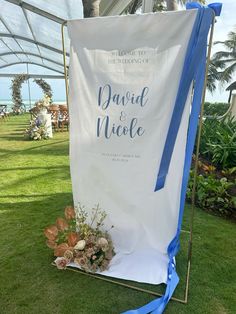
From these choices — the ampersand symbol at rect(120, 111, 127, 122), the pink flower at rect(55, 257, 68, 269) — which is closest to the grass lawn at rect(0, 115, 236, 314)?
the pink flower at rect(55, 257, 68, 269)

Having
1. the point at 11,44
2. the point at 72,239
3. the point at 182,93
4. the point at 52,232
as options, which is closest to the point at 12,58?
the point at 11,44

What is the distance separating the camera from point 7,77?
57.9 ft

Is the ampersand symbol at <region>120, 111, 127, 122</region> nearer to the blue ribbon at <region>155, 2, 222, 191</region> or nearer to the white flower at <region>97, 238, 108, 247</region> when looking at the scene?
the blue ribbon at <region>155, 2, 222, 191</region>

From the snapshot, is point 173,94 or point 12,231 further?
point 12,231

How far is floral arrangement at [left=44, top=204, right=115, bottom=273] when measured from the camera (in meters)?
1.99

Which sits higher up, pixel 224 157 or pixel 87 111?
pixel 87 111

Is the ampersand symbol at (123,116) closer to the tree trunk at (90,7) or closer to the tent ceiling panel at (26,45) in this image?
the tree trunk at (90,7)

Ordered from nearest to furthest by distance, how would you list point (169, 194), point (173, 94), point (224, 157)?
point (173, 94)
point (169, 194)
point (224, 157)

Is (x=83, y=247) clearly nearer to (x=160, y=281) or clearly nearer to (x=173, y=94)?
(x=160, y=281)

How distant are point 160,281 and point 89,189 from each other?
81 centimetres

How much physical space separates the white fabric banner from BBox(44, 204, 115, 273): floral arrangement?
0.08 metres

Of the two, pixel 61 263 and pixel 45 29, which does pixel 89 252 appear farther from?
pixel 45 29

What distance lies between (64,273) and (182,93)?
1.48m

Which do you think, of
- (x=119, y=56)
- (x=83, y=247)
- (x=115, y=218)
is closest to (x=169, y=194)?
(x=115, y=218)
